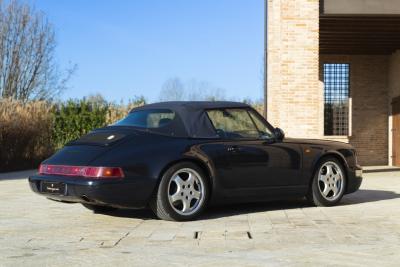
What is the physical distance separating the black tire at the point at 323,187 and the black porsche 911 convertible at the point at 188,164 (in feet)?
0.05

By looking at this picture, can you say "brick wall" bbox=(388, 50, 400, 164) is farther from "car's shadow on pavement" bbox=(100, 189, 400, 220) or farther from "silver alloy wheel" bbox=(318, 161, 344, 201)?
"silver alloy wheel" bbox=(318, 161, 344, 201)

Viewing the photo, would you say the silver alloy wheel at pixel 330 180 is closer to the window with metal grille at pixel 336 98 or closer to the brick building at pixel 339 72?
the brick building at pixel 339 72

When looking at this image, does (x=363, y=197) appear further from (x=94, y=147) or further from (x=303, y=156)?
(x=94, y=147)

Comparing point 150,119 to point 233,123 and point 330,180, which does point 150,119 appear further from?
point 330,180

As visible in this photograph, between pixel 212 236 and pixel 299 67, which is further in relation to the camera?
pixel 299 67

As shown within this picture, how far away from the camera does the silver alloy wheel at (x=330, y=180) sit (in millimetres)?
9453

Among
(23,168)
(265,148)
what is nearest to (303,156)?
(265,148)

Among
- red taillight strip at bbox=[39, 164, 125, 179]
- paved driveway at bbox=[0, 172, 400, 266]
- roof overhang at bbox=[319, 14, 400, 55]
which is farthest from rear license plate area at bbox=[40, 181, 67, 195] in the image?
roof overhang at bbox=[319, 14, 400, 55]

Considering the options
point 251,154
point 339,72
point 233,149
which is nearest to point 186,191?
point 233,149

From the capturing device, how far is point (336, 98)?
24344 mm

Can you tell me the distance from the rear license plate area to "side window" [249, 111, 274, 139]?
272 centimetres

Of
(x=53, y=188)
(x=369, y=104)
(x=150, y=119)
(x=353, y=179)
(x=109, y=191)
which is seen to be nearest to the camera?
(x=109, y=191)

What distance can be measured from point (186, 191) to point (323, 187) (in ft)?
8.05

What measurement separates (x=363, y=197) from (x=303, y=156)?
2297 mm
